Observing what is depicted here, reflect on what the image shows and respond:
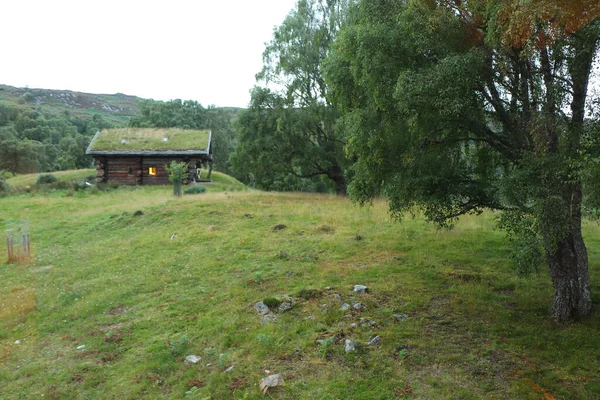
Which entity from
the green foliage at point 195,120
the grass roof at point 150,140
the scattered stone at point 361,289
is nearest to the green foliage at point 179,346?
the scattered stone at point 361,289

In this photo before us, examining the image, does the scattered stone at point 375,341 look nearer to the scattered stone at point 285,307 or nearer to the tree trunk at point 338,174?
the scattered stone at point 285,307

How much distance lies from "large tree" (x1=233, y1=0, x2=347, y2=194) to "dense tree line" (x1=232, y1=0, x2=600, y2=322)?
1631 centimetres

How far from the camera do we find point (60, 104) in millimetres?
184125

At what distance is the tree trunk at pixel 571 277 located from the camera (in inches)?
336

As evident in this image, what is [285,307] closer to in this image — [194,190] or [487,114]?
[487,114]

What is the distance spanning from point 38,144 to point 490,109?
83.1 m

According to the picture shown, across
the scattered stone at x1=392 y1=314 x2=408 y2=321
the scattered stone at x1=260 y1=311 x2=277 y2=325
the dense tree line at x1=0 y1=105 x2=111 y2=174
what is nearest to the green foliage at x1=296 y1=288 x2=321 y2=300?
the scattered stone at x1=260 y1=311 x2=277 y2=325

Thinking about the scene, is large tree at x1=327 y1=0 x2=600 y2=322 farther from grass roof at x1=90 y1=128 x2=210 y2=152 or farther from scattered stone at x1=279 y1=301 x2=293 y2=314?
grass roof at x1=90 y1=128 x2=210 y2=152

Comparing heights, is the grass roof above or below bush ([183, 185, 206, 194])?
above

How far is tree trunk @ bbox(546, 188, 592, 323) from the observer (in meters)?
8.53

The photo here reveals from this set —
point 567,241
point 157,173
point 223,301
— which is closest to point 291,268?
point 223,301

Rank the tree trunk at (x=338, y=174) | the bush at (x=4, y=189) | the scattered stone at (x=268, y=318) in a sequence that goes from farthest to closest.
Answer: the bush at (x=4, y=189), the tree trunk at (x=338, y=174), the scattered stone at (x=268, y=318)

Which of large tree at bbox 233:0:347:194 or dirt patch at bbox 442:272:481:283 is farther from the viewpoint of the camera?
large tree at bbox 233:0:347:194

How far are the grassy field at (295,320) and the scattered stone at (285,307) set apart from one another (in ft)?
0.48
